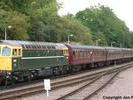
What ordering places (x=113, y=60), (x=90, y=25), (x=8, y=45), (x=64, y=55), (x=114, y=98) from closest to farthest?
1. (x=114, y=98)
2. (x=8, y=45)
3. (x=64, y=55)
4. (x=113, y=60)
5. (x=90, y=25)

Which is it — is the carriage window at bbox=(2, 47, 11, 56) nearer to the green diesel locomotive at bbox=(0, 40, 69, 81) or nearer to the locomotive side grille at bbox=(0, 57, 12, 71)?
the green diesel locomotive at bbox=(0, 40, 69, 81)

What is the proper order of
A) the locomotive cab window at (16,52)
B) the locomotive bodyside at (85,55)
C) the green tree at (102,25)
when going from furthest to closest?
1. the green tree at (102,25)
2. the locomotive bodyside at (85,55)
3. the locomotive cab window at (16,52)

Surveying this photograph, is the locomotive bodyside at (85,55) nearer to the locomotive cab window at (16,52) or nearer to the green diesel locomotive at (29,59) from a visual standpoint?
the green diesel locomotive at (29,59)

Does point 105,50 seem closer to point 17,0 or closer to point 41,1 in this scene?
point 41,1

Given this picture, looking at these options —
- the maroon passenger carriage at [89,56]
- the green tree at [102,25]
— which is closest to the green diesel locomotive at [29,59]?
the maroon passenger carriage at [89,56]

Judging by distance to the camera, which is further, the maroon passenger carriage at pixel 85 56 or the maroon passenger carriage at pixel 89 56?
the maroon passenger carriage at pixel 89 56

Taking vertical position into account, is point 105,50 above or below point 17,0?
below

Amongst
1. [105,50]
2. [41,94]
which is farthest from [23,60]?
[105,50]

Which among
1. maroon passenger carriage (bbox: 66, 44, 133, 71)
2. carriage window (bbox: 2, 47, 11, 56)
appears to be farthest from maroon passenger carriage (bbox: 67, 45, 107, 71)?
carriage window (bbox: 2, 47, 11, 56)

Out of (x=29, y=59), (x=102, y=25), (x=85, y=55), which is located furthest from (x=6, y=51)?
(x=102, y=25)

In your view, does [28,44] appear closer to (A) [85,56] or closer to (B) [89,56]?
(A) [85,56]

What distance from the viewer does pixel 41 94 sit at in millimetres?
25281

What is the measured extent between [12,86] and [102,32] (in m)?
147

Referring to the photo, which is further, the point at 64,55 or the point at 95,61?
the point at 95,61
